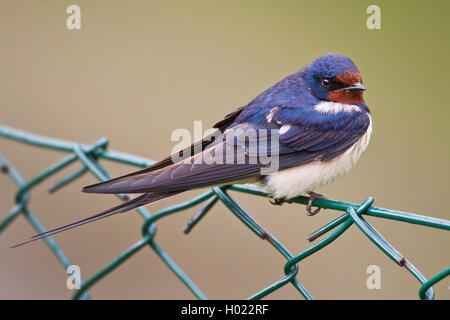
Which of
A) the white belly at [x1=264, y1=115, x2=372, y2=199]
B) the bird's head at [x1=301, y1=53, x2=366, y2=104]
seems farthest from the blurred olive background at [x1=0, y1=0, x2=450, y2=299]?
the bird's head at [x1=301, y1=53, x2=366, y2=104]

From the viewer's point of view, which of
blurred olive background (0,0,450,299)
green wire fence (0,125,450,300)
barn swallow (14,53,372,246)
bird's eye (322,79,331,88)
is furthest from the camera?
blurred olive background (0,0,450,299)

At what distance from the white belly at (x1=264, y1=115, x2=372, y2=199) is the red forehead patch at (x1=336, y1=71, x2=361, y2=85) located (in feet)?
0.50

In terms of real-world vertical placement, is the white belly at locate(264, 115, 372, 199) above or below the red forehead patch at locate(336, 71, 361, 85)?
below

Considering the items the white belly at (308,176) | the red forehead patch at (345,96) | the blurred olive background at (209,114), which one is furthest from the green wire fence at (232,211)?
the blurred olive background at (209,114)

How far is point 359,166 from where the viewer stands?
9.26ft

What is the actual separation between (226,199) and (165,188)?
0.14 m

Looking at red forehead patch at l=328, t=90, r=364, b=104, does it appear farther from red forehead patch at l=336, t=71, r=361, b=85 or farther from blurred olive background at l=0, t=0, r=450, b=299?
blurred olive background at l=0, t=0, r=450, b=299

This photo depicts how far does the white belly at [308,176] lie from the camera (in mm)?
1606

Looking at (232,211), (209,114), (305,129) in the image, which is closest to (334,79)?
(305,129)

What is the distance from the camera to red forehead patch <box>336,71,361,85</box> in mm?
1655

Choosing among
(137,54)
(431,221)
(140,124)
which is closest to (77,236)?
(140,124)

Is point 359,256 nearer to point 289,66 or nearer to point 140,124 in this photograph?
point 289,66

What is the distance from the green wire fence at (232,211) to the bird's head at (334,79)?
294 mm

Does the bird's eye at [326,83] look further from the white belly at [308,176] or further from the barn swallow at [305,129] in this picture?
the white belly at [308,176]
